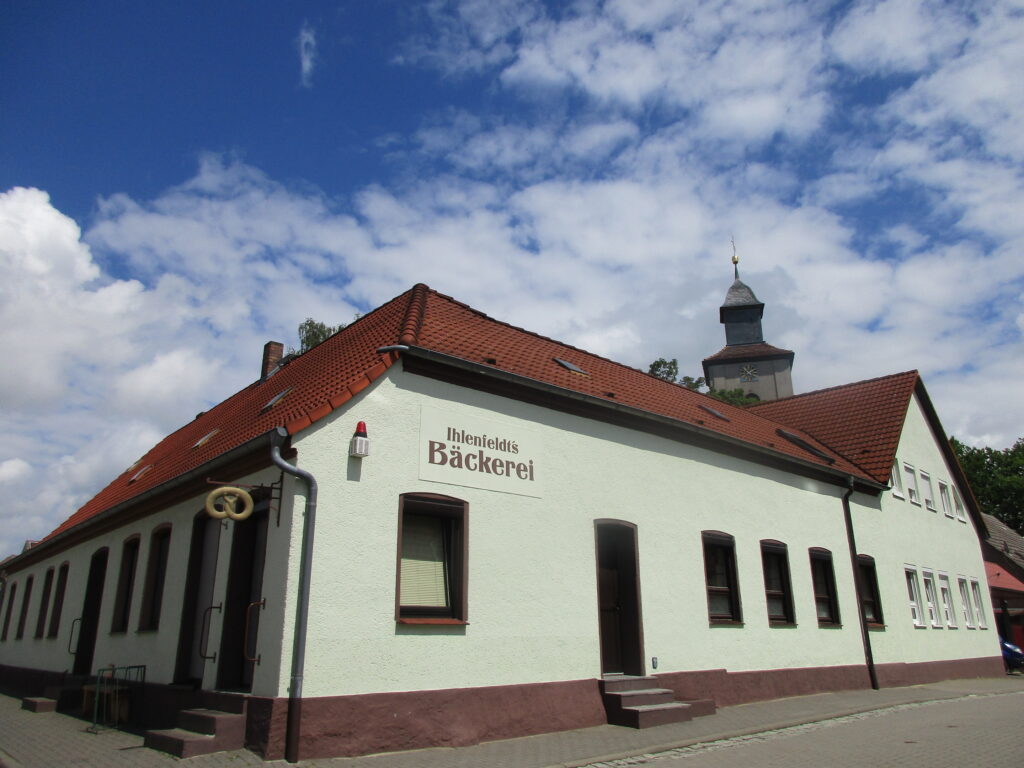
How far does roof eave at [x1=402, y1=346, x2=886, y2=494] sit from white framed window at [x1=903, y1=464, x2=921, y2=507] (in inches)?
124

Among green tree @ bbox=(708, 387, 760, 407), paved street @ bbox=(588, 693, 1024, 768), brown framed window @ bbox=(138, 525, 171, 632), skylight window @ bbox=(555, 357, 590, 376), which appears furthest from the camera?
green tree @ bbox=(708, 387, 760, 407)

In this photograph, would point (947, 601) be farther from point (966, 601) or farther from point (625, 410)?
point (625, 410)

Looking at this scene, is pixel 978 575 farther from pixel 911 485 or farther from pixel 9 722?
pixel 9 722

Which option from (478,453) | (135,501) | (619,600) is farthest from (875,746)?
(135,501)

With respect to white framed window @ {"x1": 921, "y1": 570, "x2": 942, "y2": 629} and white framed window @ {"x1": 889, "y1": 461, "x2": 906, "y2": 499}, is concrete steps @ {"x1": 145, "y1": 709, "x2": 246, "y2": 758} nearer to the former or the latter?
white framed window @ {"x1": 889, "y1": 461, "x2": 906, "y2": 499}

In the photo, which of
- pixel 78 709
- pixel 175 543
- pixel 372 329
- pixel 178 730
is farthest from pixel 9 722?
pixel 372 329

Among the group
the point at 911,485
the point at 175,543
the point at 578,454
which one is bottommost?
the point at 175,543

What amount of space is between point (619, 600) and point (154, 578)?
7451 mm

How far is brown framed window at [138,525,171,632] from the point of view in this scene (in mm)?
12000

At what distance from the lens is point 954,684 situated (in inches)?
733

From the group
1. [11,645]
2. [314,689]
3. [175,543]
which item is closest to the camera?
[314,689]

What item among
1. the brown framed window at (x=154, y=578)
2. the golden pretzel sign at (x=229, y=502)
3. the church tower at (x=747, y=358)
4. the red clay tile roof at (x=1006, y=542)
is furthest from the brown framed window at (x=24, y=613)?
the church tower at (x=747, y=358)

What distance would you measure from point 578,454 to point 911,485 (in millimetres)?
14171

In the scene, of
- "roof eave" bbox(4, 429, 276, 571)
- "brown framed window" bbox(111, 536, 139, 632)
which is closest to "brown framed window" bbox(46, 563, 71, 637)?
"roof eave" bbox(4, 429, 276, 571)
